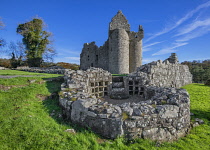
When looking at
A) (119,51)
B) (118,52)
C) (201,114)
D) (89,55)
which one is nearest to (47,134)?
(201,114)

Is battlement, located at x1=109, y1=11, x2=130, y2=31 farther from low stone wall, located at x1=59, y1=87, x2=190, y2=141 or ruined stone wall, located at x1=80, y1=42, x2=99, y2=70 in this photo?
low stone wall, located at x1=59, y1=87, x2=190, y2=141

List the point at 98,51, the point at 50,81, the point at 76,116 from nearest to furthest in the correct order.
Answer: the point at 76,116 < the point at 50,81 < the point at 98,51

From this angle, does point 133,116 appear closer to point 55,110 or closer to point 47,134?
point 47,134

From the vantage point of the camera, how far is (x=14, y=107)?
5.39m

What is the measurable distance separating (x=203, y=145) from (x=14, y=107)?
7.96 m

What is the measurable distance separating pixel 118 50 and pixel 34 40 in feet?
76.9

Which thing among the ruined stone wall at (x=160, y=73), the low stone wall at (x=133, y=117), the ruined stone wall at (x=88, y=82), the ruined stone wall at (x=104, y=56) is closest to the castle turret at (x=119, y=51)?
the ruined stone wall at (x=104, y=56)

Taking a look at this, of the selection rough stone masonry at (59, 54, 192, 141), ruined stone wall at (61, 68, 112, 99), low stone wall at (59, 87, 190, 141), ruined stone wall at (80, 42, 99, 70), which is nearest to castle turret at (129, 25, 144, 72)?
ruined stone wall at (80, 42, 99, 70)

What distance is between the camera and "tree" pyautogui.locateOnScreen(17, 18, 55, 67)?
3203 cm

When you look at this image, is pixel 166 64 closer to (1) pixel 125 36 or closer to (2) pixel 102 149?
(1) pixel 125 36

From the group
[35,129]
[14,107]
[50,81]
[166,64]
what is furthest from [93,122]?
[166,64]

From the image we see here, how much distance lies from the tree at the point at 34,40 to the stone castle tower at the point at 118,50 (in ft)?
42.0

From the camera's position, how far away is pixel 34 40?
3216 cm

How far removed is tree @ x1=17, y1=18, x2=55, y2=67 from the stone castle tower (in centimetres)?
1281
